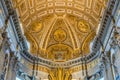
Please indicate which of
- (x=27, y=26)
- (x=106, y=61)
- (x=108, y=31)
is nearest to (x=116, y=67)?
(x=106, y=61)

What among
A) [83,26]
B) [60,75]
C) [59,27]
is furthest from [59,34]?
[60,75]

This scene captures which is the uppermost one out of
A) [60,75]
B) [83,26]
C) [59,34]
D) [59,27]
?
[59,27]

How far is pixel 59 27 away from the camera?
25.0m

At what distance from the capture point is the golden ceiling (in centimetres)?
2234

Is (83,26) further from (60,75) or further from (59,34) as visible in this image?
(60,75)

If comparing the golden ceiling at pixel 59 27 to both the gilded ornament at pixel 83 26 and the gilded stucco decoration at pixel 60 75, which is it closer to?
the gilded ornament at pixel 83 26

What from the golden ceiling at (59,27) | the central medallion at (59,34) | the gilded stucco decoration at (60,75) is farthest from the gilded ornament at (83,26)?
the gilded stucco decoration at (60,75)

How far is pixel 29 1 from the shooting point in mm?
21203

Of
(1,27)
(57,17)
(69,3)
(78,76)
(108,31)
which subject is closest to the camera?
(1,27)

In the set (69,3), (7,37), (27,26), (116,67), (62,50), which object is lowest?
(116,67)

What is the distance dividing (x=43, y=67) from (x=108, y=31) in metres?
7.67

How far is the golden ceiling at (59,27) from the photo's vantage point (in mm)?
22341

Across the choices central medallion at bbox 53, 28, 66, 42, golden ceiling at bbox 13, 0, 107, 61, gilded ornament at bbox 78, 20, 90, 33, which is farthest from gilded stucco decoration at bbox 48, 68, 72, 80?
gilded ornament at bbox 78, 20, 90, 33

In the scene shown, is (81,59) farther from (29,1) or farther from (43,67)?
(29,1)
